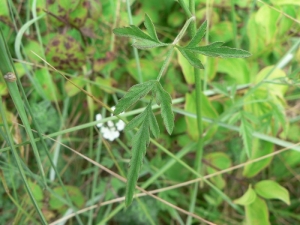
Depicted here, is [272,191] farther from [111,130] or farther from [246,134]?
[111,130]

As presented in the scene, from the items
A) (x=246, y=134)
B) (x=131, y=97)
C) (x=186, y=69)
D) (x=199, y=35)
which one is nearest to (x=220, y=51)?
(x=199, y=35)

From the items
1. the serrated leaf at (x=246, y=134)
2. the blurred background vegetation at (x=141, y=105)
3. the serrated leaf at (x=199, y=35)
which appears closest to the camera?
the serrated leaf at (x=199, y=35)

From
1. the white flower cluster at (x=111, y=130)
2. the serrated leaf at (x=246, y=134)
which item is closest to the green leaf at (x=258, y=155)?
the serrated leaf at (x=246, y=134)

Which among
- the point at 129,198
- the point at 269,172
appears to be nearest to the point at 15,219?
the point at 129,198

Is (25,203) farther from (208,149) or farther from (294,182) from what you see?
(294,182)

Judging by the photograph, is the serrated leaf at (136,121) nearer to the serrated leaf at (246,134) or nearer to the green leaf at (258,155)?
the serrated leaf at (246,134)

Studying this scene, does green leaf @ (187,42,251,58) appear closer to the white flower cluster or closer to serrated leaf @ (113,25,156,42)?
serrated leaf @ (113,25,156,42)

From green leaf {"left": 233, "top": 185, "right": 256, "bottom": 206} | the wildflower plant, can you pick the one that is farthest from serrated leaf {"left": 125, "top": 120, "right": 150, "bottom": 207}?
green leaf {"left": 233, "top": 185, "right": 256, "bottom": 206}
